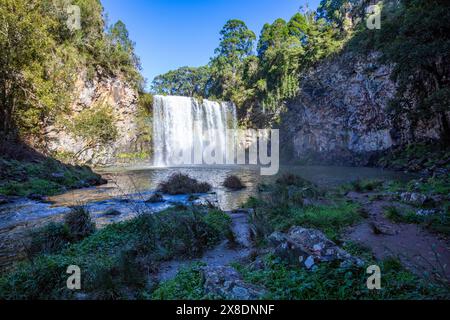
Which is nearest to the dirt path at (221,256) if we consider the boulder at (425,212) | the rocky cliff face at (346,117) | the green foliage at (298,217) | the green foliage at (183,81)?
the green foliage at (298,217)

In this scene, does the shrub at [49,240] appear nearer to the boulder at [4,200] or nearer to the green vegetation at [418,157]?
the boulder at [4,200]

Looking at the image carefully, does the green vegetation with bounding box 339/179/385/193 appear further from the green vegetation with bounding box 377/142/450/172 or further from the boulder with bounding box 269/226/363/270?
the boulder with bounding box 269/226/363/270

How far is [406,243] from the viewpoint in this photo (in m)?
4.62

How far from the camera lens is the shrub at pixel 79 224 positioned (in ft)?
18.9

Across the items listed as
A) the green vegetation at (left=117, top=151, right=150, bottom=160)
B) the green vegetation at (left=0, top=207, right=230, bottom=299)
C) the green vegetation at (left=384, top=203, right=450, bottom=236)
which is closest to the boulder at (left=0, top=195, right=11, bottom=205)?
the green vegetation at (left=0, top=207, right=230, bottom=299)

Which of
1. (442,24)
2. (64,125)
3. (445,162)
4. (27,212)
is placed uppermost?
(442,24)

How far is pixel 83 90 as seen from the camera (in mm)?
27438

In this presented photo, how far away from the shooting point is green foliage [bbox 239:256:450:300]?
8.96ft

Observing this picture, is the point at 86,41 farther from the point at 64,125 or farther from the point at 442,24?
the point at 442,24

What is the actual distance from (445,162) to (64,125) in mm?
32160

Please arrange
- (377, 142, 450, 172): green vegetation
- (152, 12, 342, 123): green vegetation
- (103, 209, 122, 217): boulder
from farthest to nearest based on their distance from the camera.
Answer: (152, 12, 342, 123): green vegetation → (377, 142, 450, 172): green vegetation → (103, 209, 122, 217): boulder

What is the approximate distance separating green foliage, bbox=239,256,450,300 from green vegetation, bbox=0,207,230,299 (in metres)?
1.86

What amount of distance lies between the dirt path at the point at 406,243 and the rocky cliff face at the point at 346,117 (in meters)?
19.4

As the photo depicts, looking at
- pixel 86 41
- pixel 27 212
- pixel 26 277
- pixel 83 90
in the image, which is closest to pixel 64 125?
pixel 83 90
